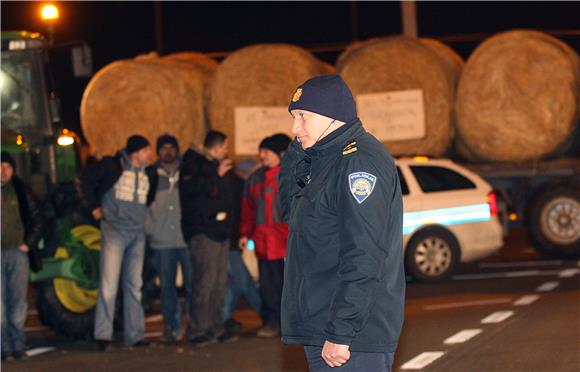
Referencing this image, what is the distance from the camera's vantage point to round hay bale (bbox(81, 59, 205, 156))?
19047 millimetres

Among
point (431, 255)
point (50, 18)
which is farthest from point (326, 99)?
point (431, 255)

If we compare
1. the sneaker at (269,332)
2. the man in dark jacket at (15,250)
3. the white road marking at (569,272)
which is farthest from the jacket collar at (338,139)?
the white road marking at (569,272)

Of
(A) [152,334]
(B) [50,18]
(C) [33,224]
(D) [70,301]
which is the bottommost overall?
(A) [152,334]

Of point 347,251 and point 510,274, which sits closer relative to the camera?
point 347,251

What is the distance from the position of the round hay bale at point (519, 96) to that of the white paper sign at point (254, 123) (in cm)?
228

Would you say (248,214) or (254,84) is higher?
(254,84)

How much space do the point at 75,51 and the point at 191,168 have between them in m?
3.05

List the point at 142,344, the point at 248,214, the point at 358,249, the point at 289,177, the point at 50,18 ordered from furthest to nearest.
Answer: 1. the point at 50,18
2. the point at 248,214
3. the point at 142,344
4. the point at 289,177
5. the point at 358,249

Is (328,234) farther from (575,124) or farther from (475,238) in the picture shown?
(575,124)

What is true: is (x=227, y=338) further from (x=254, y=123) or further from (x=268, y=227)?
(x=254, y=123)

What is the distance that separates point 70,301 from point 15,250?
4.96ft

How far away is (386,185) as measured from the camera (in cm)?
579

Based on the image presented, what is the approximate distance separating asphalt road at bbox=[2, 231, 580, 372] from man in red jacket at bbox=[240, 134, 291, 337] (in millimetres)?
324

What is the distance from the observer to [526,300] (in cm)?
1448
